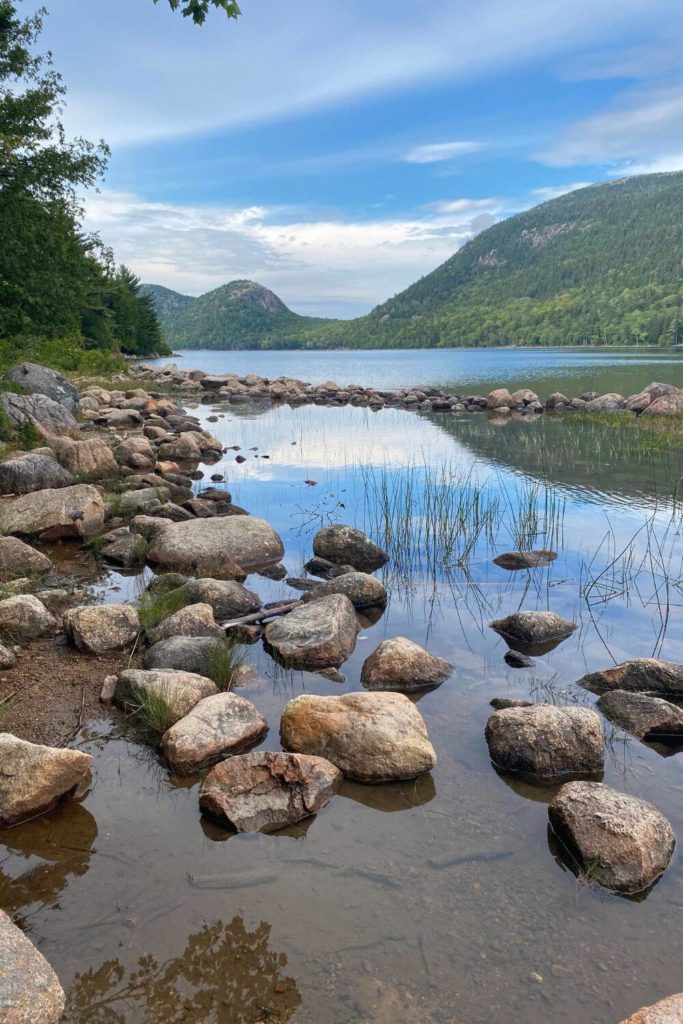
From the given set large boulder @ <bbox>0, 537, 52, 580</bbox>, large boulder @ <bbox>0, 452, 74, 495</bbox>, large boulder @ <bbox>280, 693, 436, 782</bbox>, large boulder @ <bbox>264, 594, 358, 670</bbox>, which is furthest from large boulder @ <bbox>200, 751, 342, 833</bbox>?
large boulder @ <bbox>0, 452, 74, 495</bbox>

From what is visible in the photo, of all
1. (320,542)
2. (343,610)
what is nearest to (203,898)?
(343,610)

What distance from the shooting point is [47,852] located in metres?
4.03

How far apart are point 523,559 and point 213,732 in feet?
19.3

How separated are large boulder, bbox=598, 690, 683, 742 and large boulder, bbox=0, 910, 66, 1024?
13.9 ft

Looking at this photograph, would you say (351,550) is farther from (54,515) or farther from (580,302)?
(580,302)

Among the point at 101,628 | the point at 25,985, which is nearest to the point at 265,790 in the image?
the point at 25,985

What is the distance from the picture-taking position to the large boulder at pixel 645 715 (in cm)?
539

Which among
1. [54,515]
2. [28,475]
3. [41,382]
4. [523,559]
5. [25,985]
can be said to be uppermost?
[41,382]

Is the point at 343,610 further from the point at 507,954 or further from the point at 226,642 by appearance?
the point at 507,954

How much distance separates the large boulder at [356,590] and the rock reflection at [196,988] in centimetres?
476

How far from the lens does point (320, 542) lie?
10.0 metres

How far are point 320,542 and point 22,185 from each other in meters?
24.6

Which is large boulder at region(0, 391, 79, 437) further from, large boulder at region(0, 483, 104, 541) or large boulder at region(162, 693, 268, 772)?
large boulder at region(162, 693, 268, 772)

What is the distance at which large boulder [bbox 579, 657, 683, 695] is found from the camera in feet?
19.9
